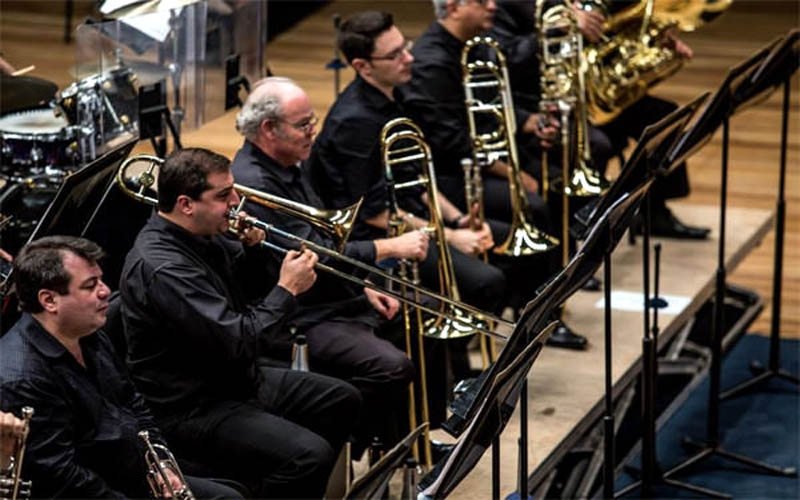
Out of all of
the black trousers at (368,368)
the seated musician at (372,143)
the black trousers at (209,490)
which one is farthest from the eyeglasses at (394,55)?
the black trousers at (209,490)

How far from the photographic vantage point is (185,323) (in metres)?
3.82

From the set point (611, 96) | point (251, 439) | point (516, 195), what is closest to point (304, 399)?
point (251, 439)

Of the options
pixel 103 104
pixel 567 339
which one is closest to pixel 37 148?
pixel 103 104

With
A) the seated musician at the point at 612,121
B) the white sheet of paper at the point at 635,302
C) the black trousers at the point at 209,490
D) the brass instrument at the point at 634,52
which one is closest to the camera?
the black trousers at the point at 209,490

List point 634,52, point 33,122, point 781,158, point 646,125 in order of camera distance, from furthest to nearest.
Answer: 1. point 646,125
2. point 634,52
3. point 781,158
4. point 33,122

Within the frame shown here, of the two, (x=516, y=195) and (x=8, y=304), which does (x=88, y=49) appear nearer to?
(x=8, y=304)

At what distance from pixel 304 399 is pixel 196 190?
2.13ft

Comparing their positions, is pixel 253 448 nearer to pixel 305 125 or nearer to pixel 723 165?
pixel 305 125

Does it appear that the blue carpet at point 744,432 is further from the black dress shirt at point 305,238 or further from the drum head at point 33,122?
the drum head at point 33,122

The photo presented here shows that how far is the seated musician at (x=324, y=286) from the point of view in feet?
14.2

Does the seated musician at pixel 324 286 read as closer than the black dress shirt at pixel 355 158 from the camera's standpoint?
Yes

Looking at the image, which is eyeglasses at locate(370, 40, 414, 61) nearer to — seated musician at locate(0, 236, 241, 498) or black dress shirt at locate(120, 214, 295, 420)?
black dress shirt at locate(120, 214, 295, 420)

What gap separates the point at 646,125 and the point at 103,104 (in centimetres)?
241

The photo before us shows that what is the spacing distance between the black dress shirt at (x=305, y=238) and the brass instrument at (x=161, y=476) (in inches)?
36.1
